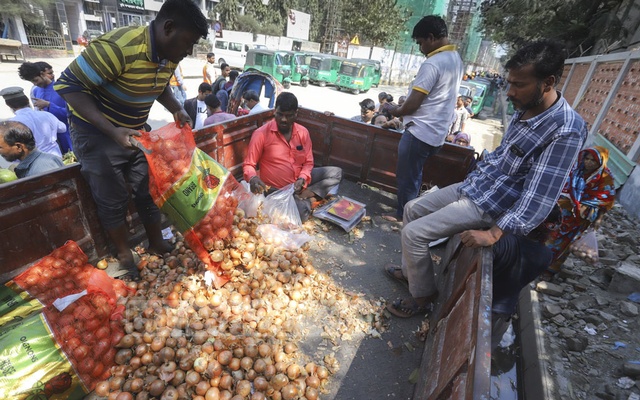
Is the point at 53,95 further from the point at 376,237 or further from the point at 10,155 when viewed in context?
the point at 376,237

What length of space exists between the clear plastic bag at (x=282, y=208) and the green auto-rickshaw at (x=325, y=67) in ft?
66.2

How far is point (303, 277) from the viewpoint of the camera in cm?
286

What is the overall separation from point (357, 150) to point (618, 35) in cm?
1063

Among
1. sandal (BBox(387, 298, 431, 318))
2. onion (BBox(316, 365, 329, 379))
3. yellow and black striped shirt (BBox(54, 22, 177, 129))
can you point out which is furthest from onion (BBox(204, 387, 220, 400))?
yellow and black striped shirt (BBox(54, 22, 177, 129))

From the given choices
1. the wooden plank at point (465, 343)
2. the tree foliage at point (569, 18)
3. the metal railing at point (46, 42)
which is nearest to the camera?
the wooden plank at point (465, 343)

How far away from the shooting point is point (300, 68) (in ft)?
68.1

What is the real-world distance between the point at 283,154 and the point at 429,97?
5.80 feet

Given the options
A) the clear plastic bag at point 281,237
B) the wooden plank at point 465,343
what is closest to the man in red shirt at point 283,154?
the clear plastic bag at point 281,237

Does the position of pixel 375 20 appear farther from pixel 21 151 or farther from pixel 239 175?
pixel 21 151

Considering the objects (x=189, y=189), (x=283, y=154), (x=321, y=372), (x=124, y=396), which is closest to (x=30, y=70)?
(x=283, y=154)

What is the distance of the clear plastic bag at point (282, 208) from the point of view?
11.1ft

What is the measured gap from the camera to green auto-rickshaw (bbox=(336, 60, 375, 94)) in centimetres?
2056

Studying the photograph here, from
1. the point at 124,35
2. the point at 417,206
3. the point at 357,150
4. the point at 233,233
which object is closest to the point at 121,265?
the point at 233,233

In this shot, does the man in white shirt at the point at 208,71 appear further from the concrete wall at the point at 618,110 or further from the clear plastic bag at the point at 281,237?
the concrete wall at the point at 618,110
